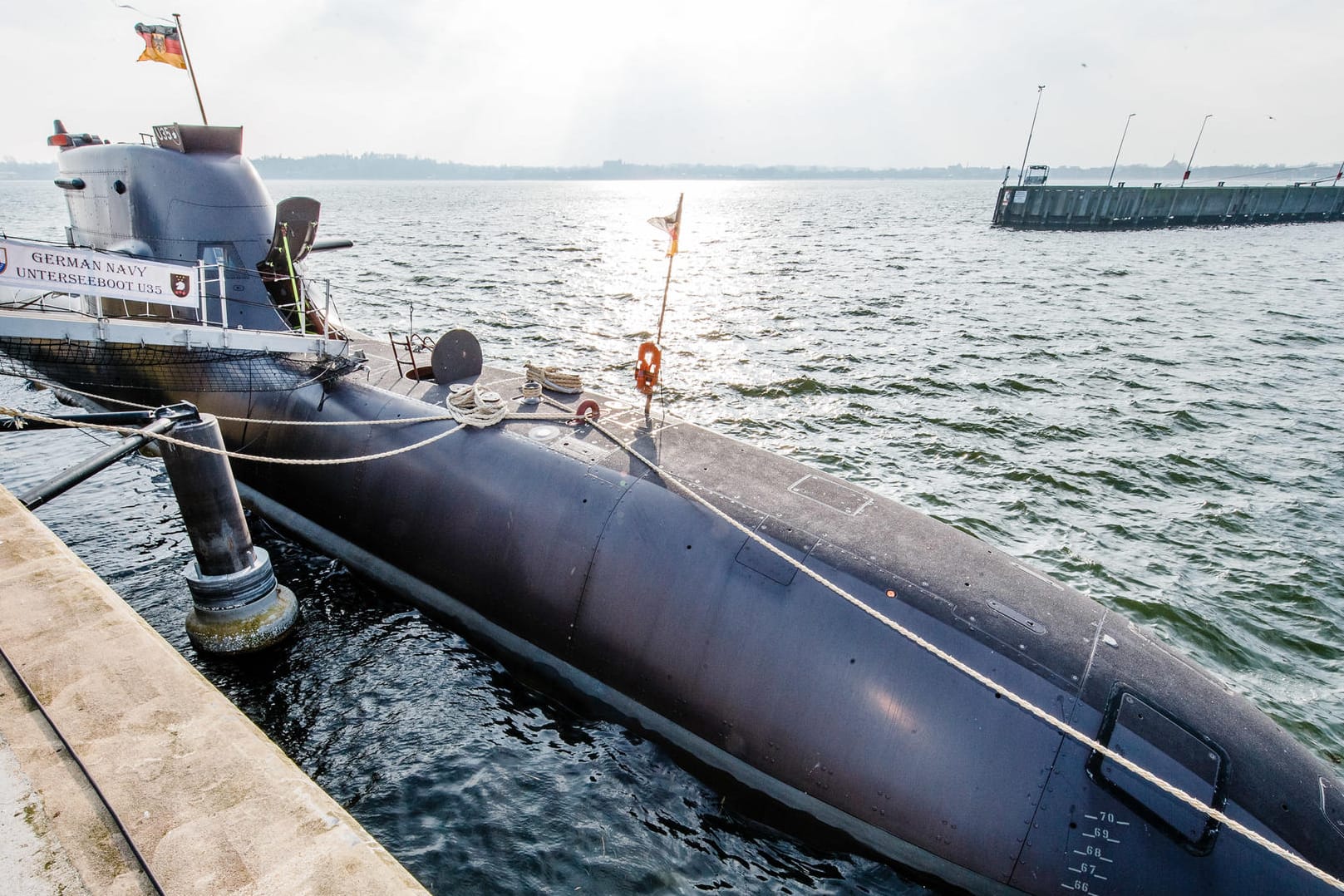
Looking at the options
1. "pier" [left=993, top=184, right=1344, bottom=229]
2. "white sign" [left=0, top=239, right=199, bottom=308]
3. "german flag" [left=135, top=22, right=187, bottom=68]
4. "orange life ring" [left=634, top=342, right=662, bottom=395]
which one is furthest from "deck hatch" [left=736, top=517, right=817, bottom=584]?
"pier" [left=993, top=184, right=1344, bottom=229]

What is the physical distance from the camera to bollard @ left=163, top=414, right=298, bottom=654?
9.22 m

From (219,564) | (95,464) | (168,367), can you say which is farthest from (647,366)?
(168,367)

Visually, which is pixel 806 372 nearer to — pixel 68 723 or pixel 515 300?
pixel 515 300

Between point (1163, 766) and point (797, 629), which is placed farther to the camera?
point (797, 629)

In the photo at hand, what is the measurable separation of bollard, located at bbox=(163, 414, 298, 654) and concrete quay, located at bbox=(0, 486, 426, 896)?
3.62 metres

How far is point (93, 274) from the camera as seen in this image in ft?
32.8

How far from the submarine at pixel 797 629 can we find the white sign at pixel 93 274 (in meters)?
0.32

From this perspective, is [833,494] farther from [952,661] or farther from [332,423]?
[332,423]

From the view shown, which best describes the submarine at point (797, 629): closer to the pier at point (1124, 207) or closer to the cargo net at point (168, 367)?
the cargo net at point (168, 367)

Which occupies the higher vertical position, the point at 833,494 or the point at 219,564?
the point at 833,494

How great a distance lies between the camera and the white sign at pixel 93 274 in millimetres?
9445

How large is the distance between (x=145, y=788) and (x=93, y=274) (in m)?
9.05

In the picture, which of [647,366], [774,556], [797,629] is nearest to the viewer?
[797,629]

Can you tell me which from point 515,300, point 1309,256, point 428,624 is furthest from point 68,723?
point 1309,256
